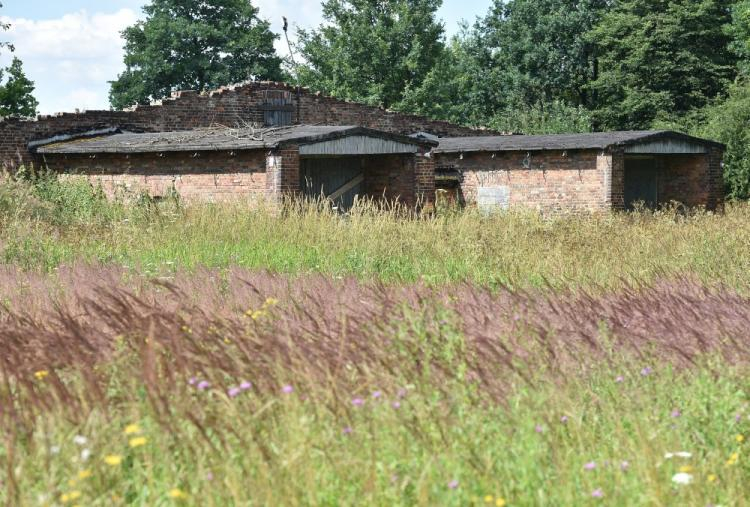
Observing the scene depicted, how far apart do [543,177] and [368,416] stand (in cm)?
2007

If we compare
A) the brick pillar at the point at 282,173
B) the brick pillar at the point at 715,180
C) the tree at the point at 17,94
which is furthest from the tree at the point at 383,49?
the brick pillar at the point at 282,173

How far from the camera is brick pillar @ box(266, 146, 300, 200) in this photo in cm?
1845

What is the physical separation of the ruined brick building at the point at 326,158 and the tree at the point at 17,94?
1535 centimetres

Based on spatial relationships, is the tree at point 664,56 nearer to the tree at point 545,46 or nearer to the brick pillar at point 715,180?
the tree at point 545,46

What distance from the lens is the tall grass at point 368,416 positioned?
3484 millimetres

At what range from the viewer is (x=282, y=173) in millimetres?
18453

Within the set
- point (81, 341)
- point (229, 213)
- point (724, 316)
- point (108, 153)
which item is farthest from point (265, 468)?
point (108, 153)

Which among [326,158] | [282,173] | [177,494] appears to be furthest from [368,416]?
[326,158]

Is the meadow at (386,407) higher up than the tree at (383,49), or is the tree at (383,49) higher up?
the tree at (383,49)

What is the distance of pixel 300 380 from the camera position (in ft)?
13.7

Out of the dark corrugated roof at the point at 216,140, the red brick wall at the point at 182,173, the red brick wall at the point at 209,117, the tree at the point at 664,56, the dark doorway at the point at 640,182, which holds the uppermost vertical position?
the tree at the point at 664,56

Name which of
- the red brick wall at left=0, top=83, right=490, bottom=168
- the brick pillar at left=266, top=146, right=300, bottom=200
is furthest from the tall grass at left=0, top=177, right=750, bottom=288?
the red brick wall at left=0, top=83, right=490, bottom=168

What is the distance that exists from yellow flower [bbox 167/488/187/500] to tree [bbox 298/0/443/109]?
3721 cm

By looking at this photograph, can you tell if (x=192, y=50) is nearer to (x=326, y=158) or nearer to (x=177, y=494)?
(x=326, y=158)
